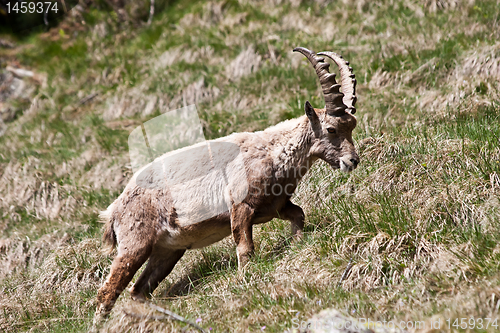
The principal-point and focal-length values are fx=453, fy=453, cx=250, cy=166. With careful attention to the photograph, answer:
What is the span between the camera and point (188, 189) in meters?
6.41

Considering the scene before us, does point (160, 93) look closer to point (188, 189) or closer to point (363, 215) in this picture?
point (188, 189)

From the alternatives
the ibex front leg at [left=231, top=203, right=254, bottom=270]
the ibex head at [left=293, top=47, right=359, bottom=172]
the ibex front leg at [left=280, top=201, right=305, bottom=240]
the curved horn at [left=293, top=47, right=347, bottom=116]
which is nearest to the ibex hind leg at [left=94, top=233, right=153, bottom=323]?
the ibex front leg at [left=231, top=203, right=254, bottom=270]

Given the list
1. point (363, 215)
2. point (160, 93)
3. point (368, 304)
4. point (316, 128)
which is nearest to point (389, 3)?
point (160, 93)

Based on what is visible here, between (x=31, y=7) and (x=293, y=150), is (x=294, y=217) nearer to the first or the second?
(x=293, y=150)

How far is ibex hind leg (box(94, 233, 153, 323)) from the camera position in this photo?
245 inches

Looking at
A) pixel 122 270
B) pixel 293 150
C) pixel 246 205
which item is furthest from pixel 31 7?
pixel 246 205

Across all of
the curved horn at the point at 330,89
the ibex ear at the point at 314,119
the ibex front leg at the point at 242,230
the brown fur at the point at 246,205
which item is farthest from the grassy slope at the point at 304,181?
the curved horn at the point at 330,89

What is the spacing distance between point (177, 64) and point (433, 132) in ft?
26.4

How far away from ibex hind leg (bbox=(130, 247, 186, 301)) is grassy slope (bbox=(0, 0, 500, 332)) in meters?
0.19

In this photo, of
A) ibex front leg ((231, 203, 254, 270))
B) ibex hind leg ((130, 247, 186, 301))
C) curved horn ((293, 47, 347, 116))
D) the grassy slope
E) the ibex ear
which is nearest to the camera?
the grassy slope

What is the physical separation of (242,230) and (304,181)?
2.43 m

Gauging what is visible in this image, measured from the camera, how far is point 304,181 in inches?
312

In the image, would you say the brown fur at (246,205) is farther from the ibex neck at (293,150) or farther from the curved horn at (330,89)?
the curved horn at (330,89)

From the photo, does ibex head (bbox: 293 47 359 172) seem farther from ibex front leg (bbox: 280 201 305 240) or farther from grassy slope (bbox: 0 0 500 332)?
ibex front leg (bbox: 280 201 305 240)
